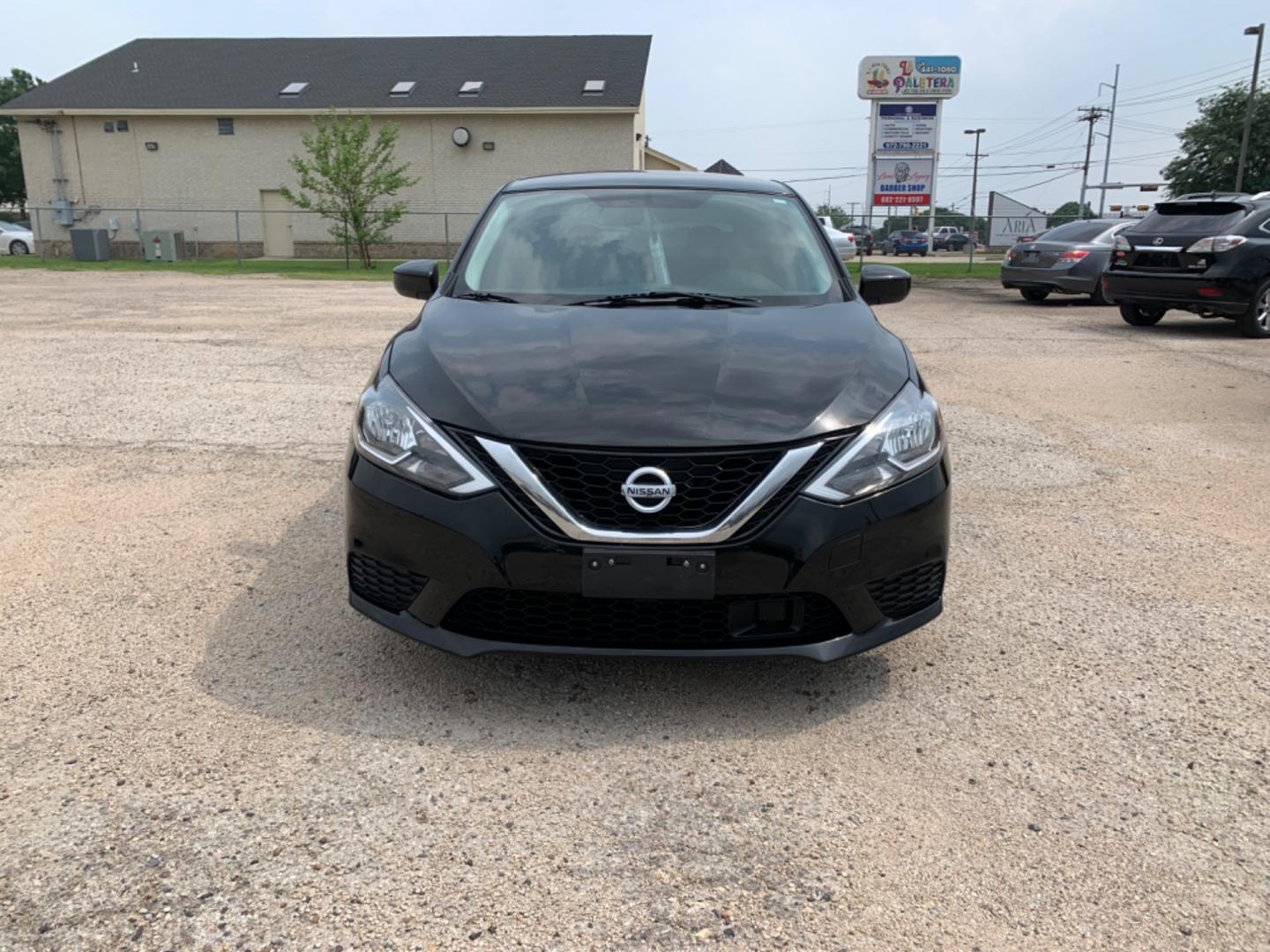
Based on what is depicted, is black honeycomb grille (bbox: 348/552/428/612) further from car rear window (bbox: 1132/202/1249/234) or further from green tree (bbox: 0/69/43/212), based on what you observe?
green tree (bbox: 0/69/43/212)

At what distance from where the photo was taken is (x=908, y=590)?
295 centimetres

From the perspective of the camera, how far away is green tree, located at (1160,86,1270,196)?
42.3 meters

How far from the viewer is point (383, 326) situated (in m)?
12.3

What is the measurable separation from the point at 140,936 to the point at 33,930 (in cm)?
21

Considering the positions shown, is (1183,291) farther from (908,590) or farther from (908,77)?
(908,77)

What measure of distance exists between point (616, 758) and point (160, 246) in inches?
1278

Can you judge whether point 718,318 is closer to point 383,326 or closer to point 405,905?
point 405,905

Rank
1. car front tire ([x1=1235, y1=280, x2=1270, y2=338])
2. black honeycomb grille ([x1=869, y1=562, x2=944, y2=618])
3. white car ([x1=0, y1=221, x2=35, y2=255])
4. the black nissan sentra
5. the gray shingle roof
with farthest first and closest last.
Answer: white car ([x1=0, y1=221, x2=35, y2=255]), the gray shingle roof, car front tire ([x1=1235, y1=280, x2=1270, y2=338]), black honeycomb grille ([x1=869, y1=562, x2=944, y2=618]), the black nissan sentra

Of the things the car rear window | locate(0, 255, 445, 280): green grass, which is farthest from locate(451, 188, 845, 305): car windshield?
locate(0, 255, 445, 280): green grass

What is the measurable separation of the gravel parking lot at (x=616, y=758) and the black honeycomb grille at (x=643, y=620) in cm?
26

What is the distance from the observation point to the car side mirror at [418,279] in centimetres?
456

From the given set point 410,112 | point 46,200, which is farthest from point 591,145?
point 46,200

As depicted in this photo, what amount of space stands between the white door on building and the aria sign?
18.9 meters

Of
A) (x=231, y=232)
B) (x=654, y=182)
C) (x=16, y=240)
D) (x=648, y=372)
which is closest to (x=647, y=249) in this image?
(x=654, y=182)
